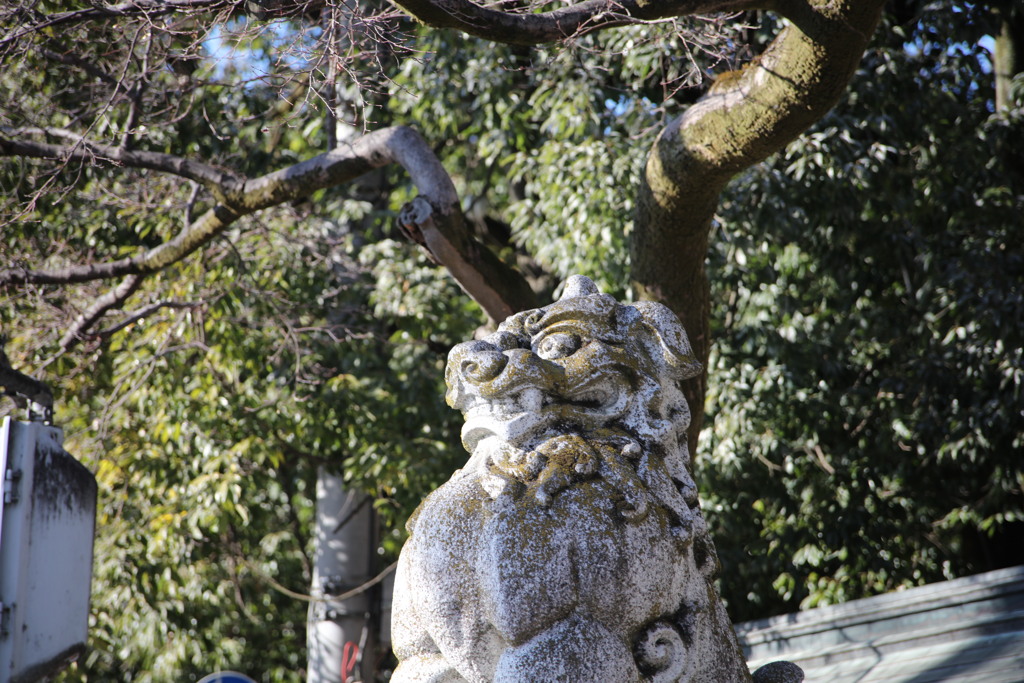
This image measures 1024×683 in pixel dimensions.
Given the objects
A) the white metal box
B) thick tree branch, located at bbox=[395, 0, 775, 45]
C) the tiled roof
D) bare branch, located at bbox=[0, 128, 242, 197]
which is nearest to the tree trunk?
the tiled roof

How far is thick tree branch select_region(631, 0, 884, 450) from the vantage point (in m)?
4.13

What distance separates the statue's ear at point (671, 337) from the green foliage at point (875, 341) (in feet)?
11.9

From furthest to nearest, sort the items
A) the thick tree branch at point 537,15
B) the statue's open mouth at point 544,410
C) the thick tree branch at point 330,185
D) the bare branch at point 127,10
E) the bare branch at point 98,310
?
1. the bare branch at point 98,310
2. the thick tree branch at point 330,185
3. the bare branch at point 127,10
4. the thick tree branch at point 537,15
5. the statue's open mouth at point 544,410

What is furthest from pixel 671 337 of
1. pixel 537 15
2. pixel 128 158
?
pixel 128 158

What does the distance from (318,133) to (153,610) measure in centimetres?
405

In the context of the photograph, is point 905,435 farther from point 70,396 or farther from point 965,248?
point 70,396

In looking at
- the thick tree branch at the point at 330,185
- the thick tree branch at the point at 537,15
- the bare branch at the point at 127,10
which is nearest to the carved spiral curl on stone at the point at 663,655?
the thick tree branch at the point at 537,15

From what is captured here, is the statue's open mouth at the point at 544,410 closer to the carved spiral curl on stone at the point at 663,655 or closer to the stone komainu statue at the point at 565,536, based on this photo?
the stone komainu statue at the point at 565,536

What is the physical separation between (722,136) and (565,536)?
2.25 metres

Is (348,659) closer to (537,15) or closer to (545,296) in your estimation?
(545,296)

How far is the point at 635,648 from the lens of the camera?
9.55 feet

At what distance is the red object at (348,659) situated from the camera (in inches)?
324

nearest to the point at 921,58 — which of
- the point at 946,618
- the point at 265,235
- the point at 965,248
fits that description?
the point at 965,248

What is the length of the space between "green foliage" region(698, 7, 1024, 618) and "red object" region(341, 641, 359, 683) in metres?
2.94
